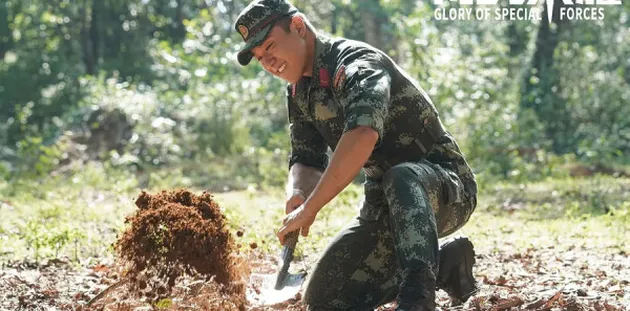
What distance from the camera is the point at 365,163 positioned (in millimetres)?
3695

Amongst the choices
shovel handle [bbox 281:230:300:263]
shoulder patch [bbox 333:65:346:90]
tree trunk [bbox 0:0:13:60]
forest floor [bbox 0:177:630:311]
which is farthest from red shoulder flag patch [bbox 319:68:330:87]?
tree trunk [bbox 0:0:13:60]

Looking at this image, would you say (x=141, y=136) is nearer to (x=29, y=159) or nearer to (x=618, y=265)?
(x=29, y=159)

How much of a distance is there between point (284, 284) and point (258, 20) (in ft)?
3.92

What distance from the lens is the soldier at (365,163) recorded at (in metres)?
3.22

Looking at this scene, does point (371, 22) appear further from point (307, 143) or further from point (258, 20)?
point (258, 20)

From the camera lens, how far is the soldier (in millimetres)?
3219

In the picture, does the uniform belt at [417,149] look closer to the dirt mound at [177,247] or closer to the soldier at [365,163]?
the soldier at [365,163]

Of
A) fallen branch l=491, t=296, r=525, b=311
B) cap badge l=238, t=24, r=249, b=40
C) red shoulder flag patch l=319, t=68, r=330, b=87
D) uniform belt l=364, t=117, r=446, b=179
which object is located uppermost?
cap badge l=238, t=24, r=249, b=40

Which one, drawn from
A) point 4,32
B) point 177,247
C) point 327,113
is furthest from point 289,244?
point 4,32

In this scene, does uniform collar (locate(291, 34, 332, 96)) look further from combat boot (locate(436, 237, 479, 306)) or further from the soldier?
combat boot (locate(436, 237, 479, 306))

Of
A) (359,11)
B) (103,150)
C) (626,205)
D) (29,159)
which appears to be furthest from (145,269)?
(359,11)

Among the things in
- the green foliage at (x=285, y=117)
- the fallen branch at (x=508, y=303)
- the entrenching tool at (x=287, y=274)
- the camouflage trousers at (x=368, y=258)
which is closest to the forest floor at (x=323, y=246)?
the fallen branch at (x=508, y=303)

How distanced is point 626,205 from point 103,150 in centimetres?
790

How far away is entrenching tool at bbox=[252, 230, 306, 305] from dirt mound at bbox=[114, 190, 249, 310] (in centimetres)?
16
